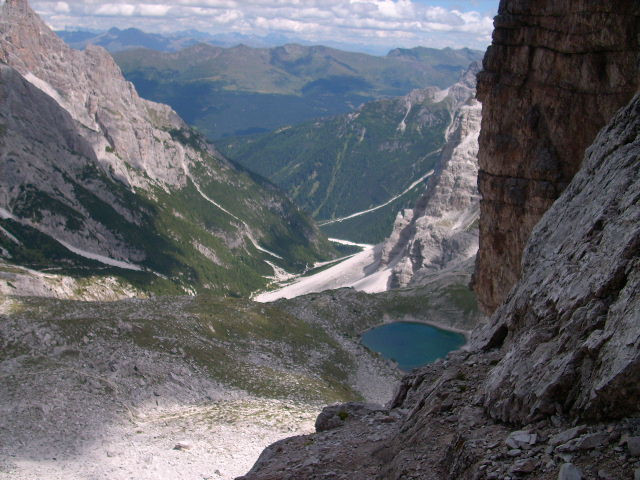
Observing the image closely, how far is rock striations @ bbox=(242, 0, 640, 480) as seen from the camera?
587 inches

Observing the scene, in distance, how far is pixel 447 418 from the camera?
70.7 ft

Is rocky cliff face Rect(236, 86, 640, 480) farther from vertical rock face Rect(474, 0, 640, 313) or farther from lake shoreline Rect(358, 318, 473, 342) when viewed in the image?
lake shoreline Rect(358, 318, 473, 342)

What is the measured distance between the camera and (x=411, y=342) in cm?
12975

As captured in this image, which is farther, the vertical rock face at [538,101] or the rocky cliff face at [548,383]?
the vertical rock face at [538,101]

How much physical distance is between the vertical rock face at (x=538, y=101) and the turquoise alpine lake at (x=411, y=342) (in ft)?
226

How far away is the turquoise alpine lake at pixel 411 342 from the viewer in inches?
4788

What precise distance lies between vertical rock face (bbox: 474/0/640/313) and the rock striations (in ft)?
55.2

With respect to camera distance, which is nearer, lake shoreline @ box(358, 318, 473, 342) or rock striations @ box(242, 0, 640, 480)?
rock striations @ box(242, 0, 640, 480)

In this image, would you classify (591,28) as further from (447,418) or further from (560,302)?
(447,418)

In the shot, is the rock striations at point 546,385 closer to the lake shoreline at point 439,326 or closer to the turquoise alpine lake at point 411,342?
the turquoise alpine lake at point 411,342

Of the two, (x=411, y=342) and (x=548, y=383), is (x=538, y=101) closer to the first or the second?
(x=548, y=383)

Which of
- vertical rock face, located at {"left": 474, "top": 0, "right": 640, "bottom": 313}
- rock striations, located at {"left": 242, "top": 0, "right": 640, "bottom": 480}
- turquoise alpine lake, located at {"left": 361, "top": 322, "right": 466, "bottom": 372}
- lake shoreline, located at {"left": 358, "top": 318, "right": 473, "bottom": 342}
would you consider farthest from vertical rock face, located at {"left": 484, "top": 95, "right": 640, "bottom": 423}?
lake shoreline, located at {"left": 358, "top": 318, "right": 473, "bottom": 342}

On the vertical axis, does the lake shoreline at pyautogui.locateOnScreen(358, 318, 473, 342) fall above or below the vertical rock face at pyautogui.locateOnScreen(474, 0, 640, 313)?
below

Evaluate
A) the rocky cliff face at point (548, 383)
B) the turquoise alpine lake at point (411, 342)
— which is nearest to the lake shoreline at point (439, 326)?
the turquoise alpine lake at point (411, 342)
